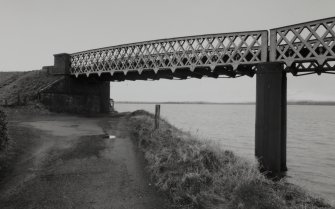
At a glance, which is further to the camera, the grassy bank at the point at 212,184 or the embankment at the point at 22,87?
the embankment at the point at 22,87

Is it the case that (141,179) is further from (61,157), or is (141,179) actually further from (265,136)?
(265,136)

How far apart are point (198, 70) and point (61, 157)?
13.2 metres

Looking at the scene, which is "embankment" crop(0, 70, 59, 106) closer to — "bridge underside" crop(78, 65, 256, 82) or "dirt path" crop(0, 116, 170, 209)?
"bridge underside" crop(78, 65, 256, 82)

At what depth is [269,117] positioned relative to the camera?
50.1 ft

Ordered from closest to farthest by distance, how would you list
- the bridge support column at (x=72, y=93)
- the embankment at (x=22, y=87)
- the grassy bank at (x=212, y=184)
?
the grassy bank at (x=212, y=184) → the embankment at (x=22, y=87) → the bridge support column at (x=72, y=93)

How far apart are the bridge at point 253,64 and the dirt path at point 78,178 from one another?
713 cm

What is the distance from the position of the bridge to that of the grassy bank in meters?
Answer: 6.20

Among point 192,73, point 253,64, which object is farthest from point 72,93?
point 253,64

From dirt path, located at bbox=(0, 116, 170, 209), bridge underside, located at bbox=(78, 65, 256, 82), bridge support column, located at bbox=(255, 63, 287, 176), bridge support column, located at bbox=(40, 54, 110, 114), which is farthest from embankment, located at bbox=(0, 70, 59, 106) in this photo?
bridge support column, located at bbox=(255, 63, 287, 176)

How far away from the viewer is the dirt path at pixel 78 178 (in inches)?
288

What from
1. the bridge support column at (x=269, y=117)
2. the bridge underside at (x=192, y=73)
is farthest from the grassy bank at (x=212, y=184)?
the bridge underside at (x=192, y=73)

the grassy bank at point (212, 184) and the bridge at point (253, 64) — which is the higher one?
the bridge at point (253, 64)

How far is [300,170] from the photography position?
58.4ft

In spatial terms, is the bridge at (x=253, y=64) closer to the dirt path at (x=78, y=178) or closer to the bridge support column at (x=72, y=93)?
the bridge support column at (x=72, y=93)
